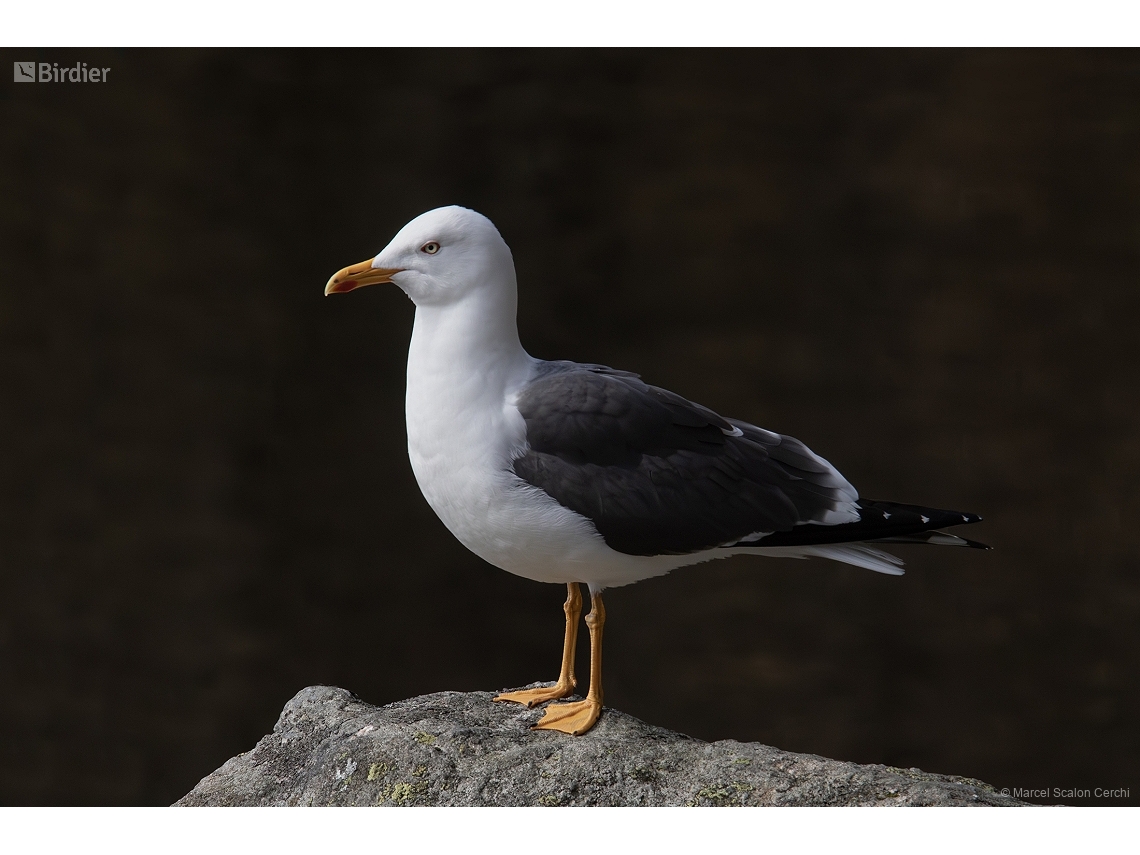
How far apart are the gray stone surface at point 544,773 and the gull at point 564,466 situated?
49 cm

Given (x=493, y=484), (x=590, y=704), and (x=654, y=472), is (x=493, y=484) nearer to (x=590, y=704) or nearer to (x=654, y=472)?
(x=654, y=472)

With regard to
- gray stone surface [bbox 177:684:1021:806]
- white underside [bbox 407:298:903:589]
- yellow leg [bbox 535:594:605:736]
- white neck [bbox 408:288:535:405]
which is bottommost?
gray stone surface [bbox 177:684:1021:806]

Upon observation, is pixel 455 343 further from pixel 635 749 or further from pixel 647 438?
pixel 635 749

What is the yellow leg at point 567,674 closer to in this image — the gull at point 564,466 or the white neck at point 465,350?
the gull at point 564,466

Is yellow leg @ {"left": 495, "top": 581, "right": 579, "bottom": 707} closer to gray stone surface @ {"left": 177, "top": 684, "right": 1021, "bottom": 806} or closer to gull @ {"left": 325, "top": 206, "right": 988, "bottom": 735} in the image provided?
gray stone surface @ {"left": 177, "top": 684, "right": 1021, "bottom": 806}

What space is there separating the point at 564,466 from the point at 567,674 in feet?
2.80

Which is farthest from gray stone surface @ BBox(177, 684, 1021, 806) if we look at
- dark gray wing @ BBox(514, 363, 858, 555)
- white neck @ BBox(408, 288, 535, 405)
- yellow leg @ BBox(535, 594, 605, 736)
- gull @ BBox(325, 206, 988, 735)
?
white neck @ BBox(408, 288, 535, 405)

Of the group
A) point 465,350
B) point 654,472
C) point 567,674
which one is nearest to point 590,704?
point 567,674

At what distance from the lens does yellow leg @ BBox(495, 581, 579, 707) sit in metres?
3.77

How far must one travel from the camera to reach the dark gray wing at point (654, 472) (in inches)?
131

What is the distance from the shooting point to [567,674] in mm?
3857

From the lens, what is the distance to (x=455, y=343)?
339 centimetres

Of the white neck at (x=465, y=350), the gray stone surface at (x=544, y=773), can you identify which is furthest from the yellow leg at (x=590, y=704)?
the white neck at (x=465, y=350)

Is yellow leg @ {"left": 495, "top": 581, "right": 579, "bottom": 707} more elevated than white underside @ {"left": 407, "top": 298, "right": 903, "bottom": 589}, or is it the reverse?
white underside @ {"left": 407, "top": 298, "right": 903, "bottom": 589}
